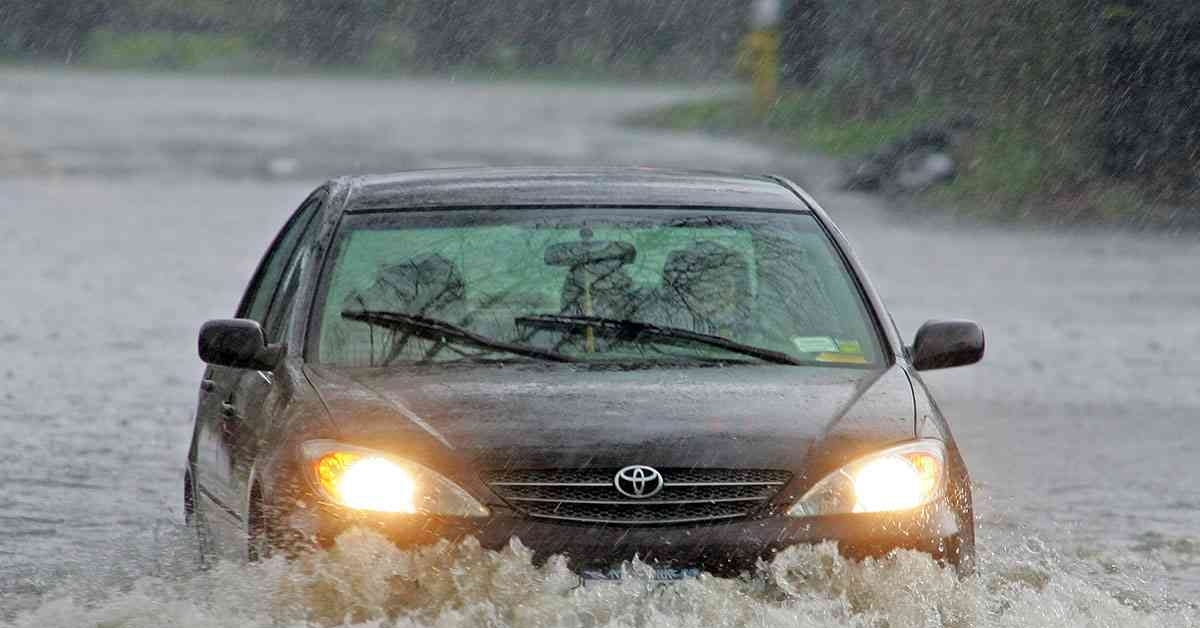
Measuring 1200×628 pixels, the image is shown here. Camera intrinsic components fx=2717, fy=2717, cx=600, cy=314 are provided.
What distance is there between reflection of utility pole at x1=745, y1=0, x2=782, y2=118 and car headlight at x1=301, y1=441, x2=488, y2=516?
4841 cm

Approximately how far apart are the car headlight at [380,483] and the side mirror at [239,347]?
0.74 m

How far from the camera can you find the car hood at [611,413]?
612 centimetres

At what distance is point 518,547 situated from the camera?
596 cm

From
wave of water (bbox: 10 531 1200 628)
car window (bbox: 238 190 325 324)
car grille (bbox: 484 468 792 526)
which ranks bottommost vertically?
wave of water (bbox: 10 531 1200 628)

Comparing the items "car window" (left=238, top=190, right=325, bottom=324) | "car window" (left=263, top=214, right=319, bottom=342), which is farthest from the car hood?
"car window" (left=238, top=190, right=325, bottom=324)

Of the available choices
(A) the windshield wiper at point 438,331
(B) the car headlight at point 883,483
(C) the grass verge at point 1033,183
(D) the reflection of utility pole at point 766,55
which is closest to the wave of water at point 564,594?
(B) the car headlight at point 883,483

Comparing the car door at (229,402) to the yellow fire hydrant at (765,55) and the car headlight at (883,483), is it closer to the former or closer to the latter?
the car headlight at (883,483)

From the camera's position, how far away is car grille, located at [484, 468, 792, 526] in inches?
238

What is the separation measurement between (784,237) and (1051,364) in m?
8.59

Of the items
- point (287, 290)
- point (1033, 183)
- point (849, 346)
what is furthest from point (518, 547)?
point (1033, 183)

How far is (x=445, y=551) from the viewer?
5977mm

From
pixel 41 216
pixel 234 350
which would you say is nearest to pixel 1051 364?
pixel 234 350

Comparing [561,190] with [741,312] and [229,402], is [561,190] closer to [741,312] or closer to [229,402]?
[741,312]

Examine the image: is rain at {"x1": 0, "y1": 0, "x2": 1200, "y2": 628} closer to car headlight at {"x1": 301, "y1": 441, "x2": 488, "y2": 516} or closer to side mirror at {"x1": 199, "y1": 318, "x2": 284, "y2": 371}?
car headlight at {"x1": 301, "y1": 441, "x2": 488, "y2": 516}
